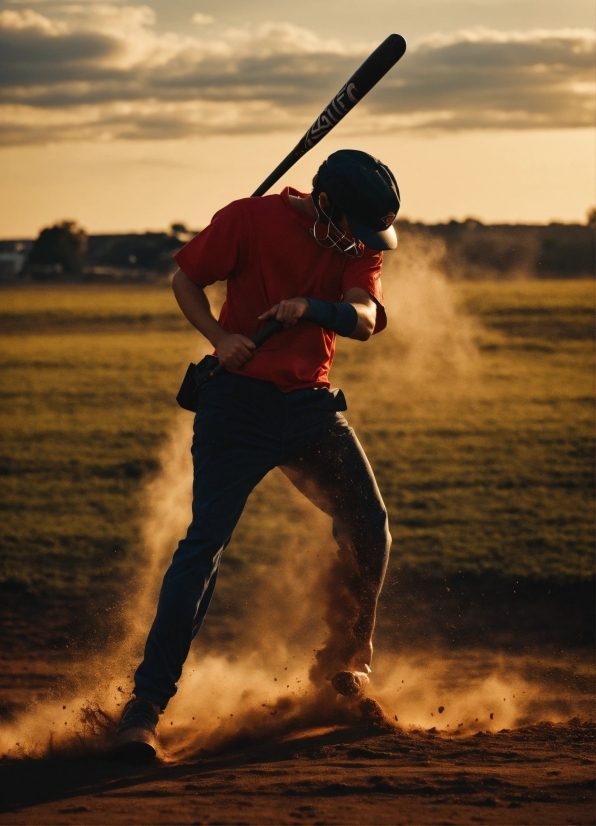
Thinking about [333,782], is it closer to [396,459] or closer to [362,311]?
[362,311]

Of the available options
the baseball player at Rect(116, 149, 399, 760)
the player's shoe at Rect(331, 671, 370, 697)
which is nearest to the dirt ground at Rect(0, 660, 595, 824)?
the player's shoe at Rect(331, 671, 370, 697)

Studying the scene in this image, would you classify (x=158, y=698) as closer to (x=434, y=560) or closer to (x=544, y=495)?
(x=434, y=560)

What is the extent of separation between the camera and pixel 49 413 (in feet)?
52.3

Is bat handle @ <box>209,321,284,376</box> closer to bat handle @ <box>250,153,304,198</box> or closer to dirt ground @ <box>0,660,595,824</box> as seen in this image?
bat handle @ <box>250,153,304,198</box>

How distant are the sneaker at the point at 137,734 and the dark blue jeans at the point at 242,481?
58 mm

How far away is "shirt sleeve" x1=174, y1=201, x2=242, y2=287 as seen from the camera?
14.3 ft

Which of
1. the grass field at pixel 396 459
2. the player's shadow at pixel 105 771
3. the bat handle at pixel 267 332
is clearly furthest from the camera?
the grass field at pixel 396 459

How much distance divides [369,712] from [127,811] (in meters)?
1.47

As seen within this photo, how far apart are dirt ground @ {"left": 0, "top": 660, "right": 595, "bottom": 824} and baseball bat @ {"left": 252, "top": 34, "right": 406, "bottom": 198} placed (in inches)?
89.7

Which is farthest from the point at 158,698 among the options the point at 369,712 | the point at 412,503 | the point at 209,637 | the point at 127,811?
the point at 412,503

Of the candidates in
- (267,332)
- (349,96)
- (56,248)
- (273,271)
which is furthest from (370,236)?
(56,248)

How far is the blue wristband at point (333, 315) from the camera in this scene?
4207 millimetres

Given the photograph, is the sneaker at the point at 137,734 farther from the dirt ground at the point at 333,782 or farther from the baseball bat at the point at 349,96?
the baseball bat at the point at 349,96

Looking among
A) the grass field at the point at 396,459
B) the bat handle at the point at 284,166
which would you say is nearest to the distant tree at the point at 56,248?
the grass field at the point at 396,459
